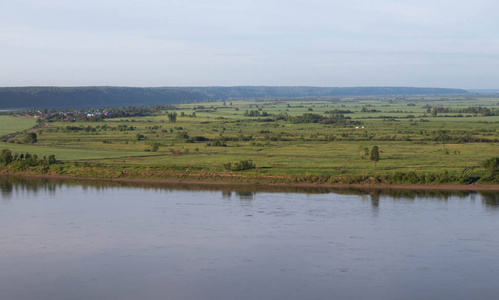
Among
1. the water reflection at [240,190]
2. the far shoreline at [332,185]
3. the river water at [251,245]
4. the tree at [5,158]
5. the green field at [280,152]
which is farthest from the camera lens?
the tree at [5,158]

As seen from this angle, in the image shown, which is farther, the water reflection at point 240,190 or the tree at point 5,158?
the tree at point 5,158

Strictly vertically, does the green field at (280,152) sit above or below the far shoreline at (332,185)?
above

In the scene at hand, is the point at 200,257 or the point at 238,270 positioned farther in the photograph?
the point at 200,257

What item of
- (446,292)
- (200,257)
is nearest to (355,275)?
(446,292)

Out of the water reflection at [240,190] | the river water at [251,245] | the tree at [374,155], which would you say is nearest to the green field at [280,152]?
the tree at [374,155]

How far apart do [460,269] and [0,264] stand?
16.8 meters

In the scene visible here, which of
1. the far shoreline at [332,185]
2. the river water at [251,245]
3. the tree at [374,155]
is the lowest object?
the river water at [251,245]

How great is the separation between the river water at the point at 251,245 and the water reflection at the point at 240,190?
0.29 meters

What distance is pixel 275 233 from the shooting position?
91.8 ft

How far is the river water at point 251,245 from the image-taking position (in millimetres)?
21312

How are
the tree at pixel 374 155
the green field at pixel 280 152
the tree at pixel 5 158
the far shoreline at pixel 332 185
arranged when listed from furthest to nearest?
the tree at pixel 5 158, the tree at pixel 374 155, the green field at pixel 280 152, the far shoreline at pixel 332 185

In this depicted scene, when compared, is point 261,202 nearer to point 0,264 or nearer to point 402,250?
point 402,250

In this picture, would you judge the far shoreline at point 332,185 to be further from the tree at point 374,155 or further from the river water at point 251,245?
the tree at point 374,155

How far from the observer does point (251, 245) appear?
2606 cm
